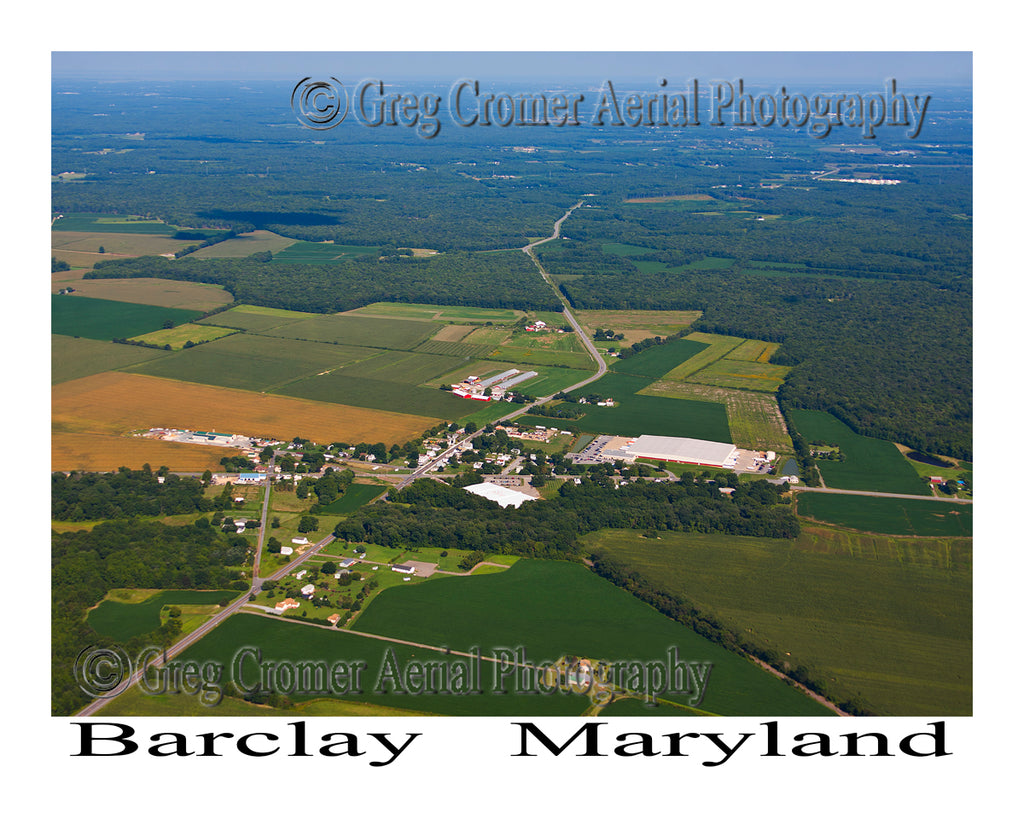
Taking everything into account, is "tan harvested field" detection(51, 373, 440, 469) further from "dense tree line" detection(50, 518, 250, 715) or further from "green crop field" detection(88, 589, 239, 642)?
"green crop field" detection(88, 589, 239, 642)

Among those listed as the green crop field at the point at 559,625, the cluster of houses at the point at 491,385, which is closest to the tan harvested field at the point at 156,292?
the cluster of houses at the point at 491,385

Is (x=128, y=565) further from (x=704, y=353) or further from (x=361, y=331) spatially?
(x=704, y=353)

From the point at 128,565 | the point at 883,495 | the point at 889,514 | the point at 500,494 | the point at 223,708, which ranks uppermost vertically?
the point at 500,494

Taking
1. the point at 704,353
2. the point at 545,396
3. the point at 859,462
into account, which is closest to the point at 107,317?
the point at 545,396

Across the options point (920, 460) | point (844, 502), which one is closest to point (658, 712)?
point (844, 502)

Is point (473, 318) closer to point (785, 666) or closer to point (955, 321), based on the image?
point (955, 321)

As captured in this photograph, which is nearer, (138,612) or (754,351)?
(138,612)
